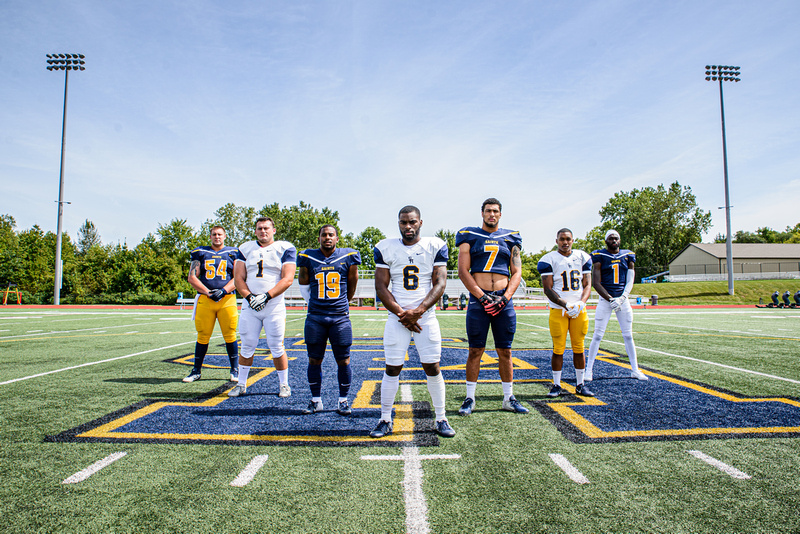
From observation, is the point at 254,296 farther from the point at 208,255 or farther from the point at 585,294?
the point at 585,294

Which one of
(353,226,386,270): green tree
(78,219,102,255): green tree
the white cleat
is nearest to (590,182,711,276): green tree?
(353,226,386,270): green tree

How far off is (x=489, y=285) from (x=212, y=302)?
13.1 ft

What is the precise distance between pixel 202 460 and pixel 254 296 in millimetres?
2209

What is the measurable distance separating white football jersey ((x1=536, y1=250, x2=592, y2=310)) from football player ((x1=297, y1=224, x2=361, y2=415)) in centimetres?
245

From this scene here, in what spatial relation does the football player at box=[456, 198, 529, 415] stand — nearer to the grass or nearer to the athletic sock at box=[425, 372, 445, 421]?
the athletic sock at box=[425, 372, 445, 421]

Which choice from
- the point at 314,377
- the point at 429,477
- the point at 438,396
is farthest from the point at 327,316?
the point at 429,477

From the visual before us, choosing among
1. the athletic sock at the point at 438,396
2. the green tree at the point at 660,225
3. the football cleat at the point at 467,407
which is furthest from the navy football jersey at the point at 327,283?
the green tree at the point at 660,225

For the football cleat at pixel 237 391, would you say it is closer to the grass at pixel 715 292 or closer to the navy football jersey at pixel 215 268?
the navy football jersey at pixel 215 268

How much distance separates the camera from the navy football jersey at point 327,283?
4.42m

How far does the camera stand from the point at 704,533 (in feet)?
7.18

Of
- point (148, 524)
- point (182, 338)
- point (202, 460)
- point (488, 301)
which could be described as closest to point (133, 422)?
point (202, 460)

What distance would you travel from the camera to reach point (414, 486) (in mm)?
2717

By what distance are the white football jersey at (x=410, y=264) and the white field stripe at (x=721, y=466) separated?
248cm

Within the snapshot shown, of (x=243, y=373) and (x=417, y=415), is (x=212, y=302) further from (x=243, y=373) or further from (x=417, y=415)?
(x=417, y=415)
